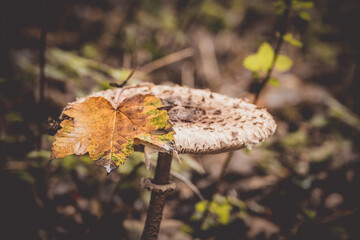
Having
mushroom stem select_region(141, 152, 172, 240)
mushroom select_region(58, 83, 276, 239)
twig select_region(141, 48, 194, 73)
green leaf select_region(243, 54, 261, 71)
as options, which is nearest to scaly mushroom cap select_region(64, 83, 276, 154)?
mushroom select_region(58, 83, 276, 239)

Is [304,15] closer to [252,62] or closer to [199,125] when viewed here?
[252,62]

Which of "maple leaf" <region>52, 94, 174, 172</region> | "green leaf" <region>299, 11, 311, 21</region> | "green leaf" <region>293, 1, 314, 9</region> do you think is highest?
"green leaf" <region>293, 1, 314, 9</region>

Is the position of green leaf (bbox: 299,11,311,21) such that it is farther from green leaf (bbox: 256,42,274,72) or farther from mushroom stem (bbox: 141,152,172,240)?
mushroom stem (bbox: 141,152,172,240)

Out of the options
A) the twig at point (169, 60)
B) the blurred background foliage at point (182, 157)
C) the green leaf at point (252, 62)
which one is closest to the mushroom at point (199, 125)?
the blurred background foliage at point (182, 157)

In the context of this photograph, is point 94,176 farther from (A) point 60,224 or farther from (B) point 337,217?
(B) point 337,217

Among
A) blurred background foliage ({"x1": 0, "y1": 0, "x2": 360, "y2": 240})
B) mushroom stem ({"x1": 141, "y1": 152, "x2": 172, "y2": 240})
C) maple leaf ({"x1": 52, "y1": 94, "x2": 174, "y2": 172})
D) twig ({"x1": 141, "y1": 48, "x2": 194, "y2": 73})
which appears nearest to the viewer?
maple leaf ({"x1": 52, "y1": 94, "x2": 174, "y2": 172})

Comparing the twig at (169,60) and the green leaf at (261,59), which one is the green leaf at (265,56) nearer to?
the green leaf at (261,59)

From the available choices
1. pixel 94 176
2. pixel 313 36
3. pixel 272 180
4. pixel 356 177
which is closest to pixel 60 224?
pixel 94 176

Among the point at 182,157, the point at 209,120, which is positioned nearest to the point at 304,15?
the point at 209,120
